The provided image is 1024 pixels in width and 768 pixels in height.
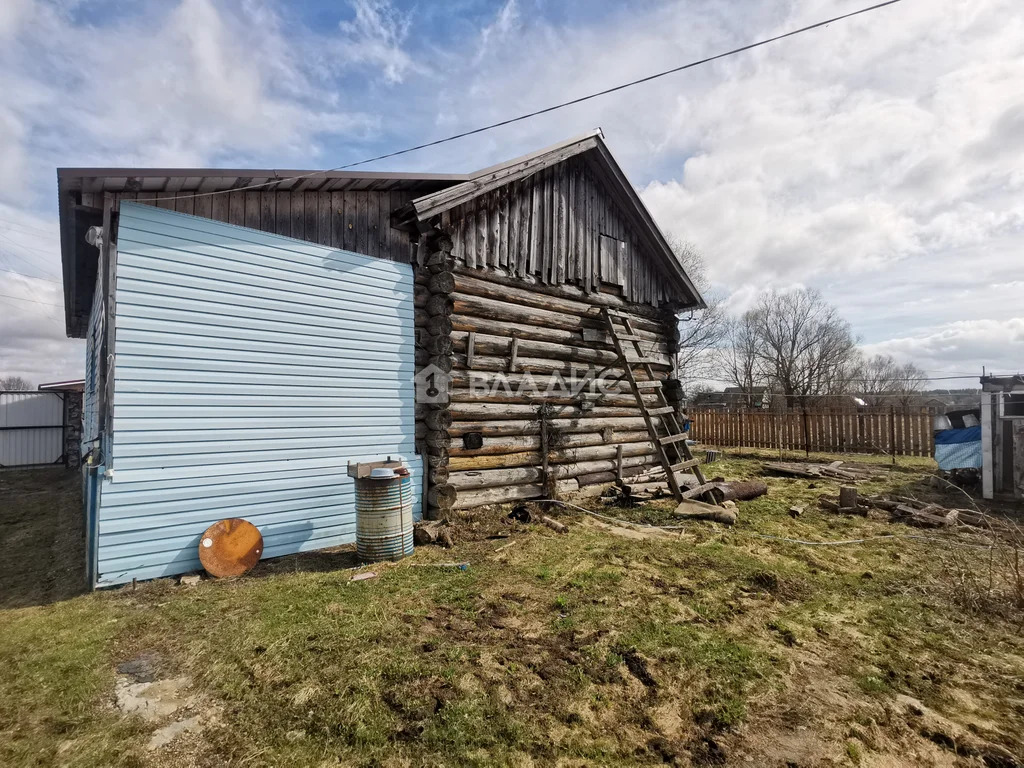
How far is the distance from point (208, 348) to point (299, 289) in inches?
53.8

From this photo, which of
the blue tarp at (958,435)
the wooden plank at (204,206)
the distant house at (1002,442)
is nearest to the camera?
the wooden plank at (204,206)

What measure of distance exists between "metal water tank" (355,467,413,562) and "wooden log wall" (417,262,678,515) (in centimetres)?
144

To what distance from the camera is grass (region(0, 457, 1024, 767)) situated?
9.27 ft

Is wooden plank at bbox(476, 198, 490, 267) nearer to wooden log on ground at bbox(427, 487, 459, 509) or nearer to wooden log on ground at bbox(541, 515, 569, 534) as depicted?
wooden log on ground at bbox(427, 487, 459, 509)

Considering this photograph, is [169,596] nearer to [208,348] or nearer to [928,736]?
[208,348]

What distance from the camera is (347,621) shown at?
4.38m

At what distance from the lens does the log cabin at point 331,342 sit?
5.38m

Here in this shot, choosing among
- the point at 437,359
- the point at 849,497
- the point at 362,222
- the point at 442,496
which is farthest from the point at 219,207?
the point at 849,497

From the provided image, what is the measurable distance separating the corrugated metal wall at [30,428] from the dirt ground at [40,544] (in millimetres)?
6296

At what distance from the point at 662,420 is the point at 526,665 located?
741cm

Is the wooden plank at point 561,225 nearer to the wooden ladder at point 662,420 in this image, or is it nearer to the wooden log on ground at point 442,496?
the wooden ladder at point 662,420

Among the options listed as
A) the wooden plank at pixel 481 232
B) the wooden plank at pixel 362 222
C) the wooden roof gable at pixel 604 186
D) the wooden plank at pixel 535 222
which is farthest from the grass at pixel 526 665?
the wooden plank at pixel 535 222

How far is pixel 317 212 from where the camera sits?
22.4ft

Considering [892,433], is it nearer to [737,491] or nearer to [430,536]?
[737,491]
